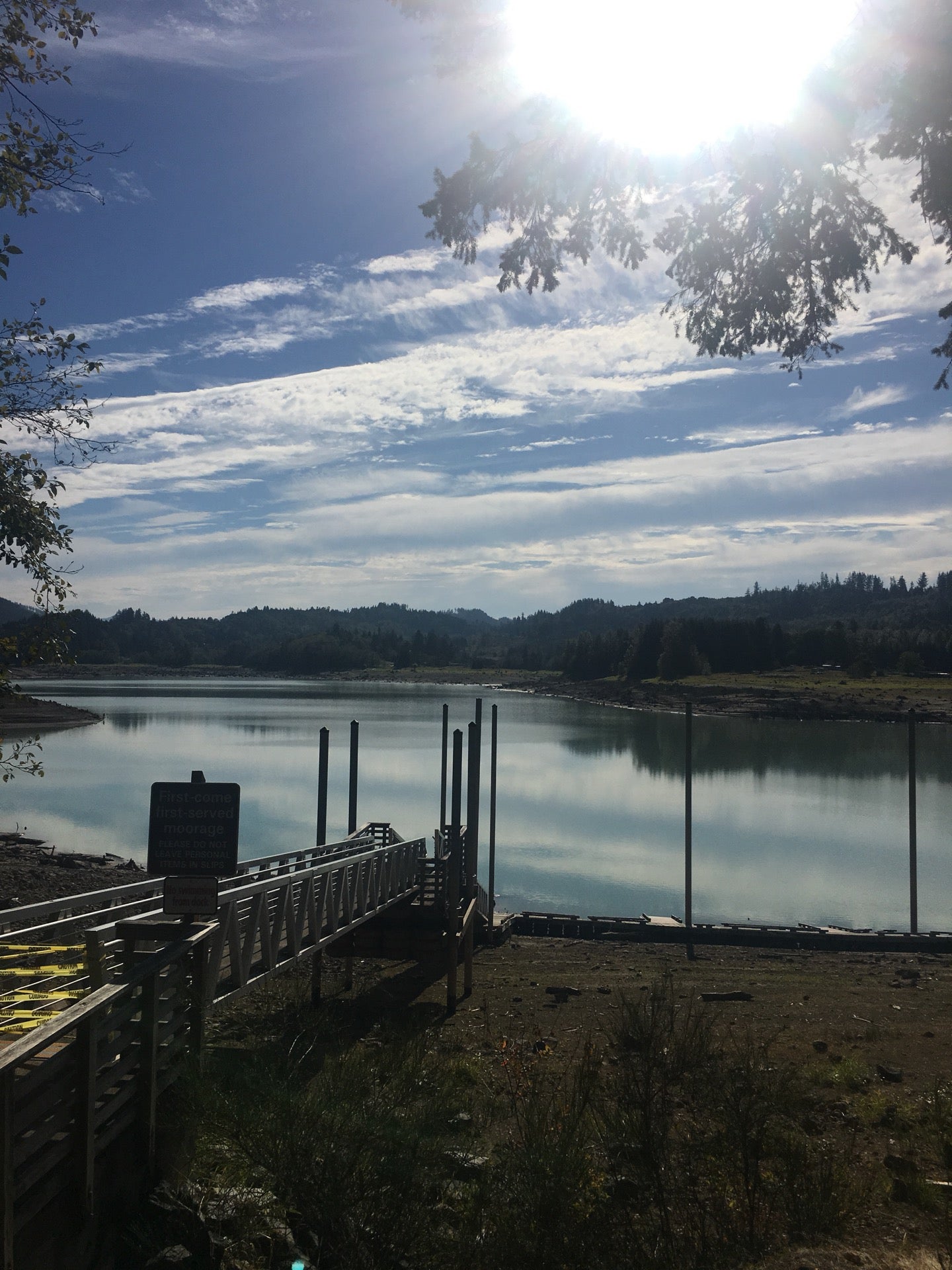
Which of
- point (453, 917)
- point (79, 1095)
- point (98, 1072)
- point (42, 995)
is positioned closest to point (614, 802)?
point (453, 917)

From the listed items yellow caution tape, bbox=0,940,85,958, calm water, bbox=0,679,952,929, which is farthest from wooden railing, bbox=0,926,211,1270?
calm water, bbox=0,679,952,929

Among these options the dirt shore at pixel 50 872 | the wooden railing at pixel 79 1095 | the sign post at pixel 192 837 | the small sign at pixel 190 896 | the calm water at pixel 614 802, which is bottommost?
the calm water at pixel 614 802

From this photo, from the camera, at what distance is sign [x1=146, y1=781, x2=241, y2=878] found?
7.20m

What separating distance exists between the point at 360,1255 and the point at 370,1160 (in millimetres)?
475

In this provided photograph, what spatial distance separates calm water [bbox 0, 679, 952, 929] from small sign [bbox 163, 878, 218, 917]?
20056 millimetres

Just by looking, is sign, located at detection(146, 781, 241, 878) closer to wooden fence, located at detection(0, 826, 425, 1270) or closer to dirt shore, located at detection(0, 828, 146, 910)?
wooden fence, located at detection(0, 826, 425, 1270)

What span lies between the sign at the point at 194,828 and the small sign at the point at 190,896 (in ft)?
0.25

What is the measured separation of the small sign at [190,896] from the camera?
23.3 ft

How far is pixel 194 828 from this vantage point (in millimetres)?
7238

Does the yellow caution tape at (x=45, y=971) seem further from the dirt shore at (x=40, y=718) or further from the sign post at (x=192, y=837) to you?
the dirt shore at (x=40, y=718)

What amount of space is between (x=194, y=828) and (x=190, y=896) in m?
0.49

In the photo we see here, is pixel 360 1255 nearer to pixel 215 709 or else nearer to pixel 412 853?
pixel 412 853

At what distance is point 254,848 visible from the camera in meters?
31.8

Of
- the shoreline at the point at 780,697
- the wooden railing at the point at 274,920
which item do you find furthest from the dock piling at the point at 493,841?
the shoreline at the point at 780,697
